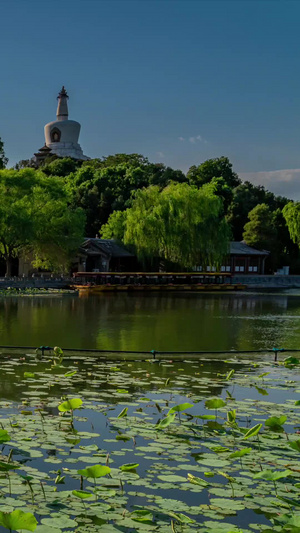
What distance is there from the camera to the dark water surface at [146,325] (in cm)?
1259

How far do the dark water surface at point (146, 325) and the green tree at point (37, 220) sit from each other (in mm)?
7235

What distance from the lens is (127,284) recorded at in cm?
3641

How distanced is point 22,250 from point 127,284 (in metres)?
6.89

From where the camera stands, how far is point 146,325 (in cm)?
1633

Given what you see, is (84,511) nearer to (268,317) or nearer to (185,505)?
(185,505)

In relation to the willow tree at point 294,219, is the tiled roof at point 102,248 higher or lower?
lower

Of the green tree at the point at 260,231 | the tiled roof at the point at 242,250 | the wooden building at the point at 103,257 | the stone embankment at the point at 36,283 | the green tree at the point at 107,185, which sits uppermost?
the green tree at the point at 107,185

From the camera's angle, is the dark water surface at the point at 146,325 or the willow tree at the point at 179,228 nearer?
the dark water surface at the point at 146,325

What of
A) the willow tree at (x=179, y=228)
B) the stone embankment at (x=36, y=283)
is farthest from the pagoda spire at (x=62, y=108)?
the stone embankment at (x=36, y=283)

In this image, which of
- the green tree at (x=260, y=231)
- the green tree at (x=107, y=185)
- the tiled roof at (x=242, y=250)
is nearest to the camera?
the tiled roof at (x=242, y=250)

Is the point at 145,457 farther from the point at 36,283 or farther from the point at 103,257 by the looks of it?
the point at 103,257

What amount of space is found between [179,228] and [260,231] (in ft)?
42.7

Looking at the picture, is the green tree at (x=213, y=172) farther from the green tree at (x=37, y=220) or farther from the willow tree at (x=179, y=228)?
the green tree at (x=37, y=220)

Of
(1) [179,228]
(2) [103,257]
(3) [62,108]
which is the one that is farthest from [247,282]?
(3) [62,108]
